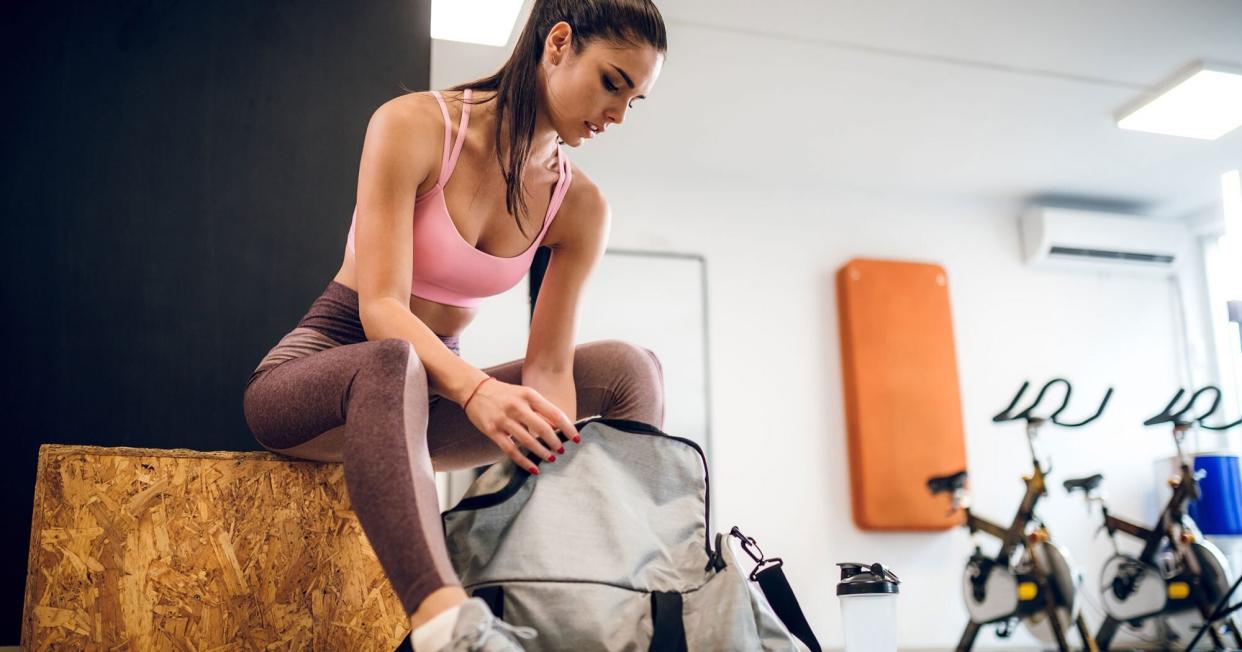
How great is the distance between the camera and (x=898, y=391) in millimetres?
4332

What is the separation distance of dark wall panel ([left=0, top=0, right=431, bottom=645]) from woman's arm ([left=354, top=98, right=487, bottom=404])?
22.8 inches

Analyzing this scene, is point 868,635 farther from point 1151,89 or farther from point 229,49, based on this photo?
point 1151,89

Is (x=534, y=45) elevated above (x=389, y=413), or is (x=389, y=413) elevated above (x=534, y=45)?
(x=534, y=45)

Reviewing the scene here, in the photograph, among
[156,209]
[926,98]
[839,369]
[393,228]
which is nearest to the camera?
[393,228]

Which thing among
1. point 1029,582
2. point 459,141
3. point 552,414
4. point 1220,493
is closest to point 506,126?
point 459,141

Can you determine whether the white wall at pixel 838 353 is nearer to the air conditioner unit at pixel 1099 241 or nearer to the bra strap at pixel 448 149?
the air conditioner unit at pixel 1099 241

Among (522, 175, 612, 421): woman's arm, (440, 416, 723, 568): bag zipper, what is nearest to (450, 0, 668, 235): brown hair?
(522, 175, 612, 421): woman's arm

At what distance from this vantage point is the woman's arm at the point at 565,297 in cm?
141

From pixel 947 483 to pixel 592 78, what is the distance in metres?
3.14

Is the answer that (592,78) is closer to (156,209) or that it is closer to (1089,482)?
(156,209)

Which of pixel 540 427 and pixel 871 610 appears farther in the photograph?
pixel 871 610

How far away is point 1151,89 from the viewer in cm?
375

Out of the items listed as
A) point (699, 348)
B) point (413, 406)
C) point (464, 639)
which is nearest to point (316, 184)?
point (413, 406)

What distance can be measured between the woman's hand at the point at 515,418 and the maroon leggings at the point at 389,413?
6cm
